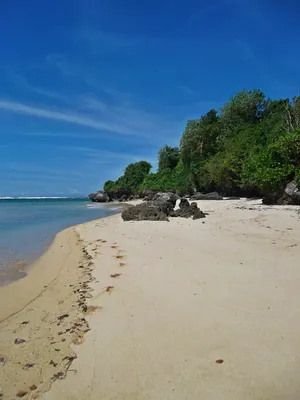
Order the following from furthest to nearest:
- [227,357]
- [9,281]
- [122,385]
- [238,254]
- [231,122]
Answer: [231,122]
[238,254]
[9,281]
[227,357]
[122,385]

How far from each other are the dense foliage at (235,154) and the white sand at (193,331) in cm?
1309

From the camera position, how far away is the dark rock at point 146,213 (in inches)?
485

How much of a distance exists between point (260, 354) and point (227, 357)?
0.28 meters

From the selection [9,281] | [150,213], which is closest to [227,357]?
[9,281]

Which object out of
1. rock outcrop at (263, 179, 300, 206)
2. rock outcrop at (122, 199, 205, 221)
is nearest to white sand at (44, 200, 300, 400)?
rock outcrop at (122, 199, 205, 221)

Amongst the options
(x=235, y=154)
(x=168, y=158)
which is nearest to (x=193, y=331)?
(x=235, y=154)

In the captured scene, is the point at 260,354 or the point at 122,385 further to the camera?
the point at 260,354

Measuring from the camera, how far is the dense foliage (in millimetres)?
18406

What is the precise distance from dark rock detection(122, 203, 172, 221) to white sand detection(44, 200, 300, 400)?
267 inches

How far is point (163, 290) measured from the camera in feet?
12.7

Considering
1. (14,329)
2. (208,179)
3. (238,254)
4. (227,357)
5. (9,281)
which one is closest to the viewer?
(227,357)

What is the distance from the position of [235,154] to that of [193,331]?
101ft

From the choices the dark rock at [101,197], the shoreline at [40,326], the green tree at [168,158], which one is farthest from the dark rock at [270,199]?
the dark rock at [101,197]

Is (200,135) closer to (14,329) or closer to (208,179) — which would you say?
(208,179)
